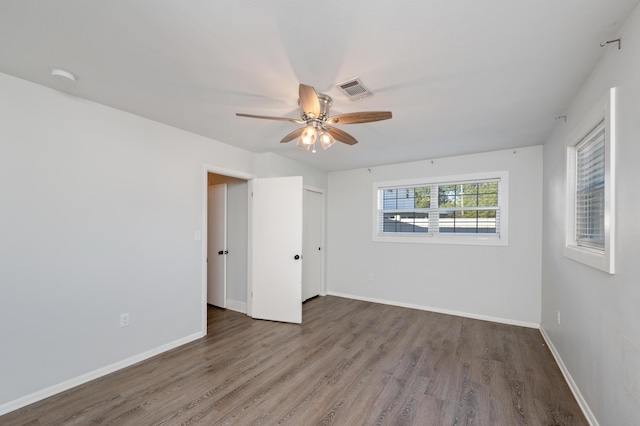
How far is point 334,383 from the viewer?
2.40m

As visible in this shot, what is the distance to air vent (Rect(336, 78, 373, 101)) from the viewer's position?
2.04m

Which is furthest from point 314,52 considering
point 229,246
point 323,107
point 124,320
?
point 229,246

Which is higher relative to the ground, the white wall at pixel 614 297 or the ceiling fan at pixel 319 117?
the ceiling fan at pixel 319 117

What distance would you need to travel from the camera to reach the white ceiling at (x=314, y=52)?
139 centimetres

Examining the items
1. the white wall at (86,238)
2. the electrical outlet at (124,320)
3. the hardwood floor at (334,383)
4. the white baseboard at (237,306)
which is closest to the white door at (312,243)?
the white baseboard at (237,306)

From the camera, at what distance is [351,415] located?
6.57 ft

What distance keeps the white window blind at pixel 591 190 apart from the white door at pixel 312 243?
3.56 metres

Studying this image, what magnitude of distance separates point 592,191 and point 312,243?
3.79 m

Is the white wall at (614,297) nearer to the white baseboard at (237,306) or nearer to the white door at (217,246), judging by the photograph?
the white baseboard at (237,306)

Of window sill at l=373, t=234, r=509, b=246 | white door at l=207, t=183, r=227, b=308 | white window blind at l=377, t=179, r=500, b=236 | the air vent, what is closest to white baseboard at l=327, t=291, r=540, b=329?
window sill at l=373, t=234, r=509, b=246

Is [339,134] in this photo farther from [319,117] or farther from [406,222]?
[406,222]

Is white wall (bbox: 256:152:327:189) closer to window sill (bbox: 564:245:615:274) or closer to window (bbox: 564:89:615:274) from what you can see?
window (bbox: 564:89:615:274)

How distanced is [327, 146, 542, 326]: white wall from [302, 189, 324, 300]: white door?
26 cm

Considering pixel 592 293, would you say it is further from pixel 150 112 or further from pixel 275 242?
pixel 150 112
